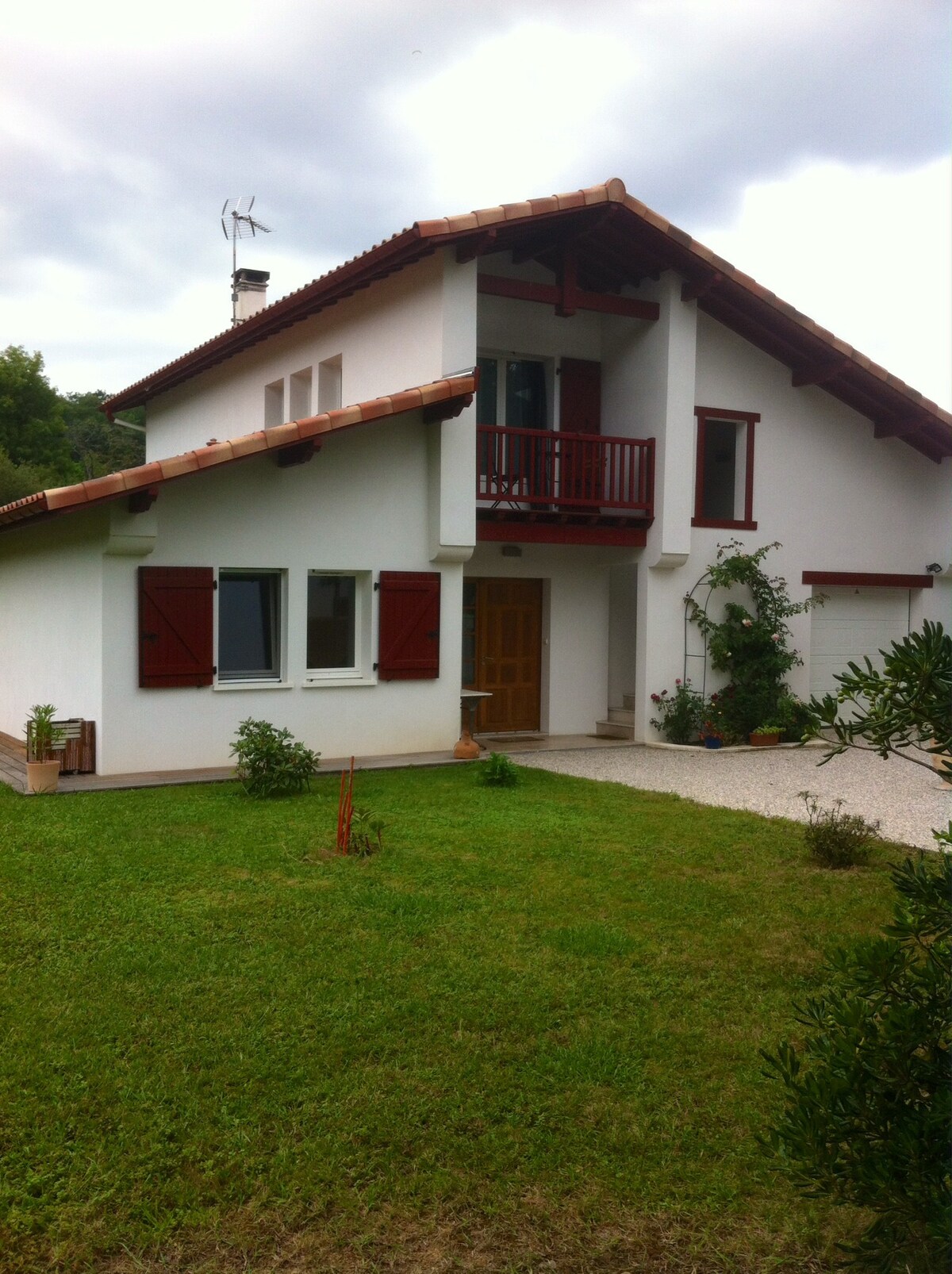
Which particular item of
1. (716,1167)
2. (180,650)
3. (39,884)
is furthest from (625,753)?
(716,1167)

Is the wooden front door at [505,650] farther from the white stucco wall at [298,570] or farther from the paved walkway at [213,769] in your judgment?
the white stucco wall at [298,570]

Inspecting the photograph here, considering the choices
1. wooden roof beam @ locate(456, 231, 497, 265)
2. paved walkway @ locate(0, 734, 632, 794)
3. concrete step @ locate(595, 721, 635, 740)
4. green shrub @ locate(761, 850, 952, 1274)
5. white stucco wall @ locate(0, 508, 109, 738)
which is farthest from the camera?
concrete step @ locate(595, 721, 635, 740)

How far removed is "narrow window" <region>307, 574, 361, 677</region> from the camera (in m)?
13.0

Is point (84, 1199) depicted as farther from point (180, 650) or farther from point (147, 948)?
point (180, 650)

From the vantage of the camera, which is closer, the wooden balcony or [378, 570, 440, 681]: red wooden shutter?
[378, 570, 440, 681]: red wooden shutter

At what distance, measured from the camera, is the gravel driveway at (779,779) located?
1066 centimetres

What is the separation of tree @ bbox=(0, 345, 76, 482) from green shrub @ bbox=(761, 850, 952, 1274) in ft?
157

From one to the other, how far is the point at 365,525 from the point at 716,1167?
9.94m

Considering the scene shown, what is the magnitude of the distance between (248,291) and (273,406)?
230 inches

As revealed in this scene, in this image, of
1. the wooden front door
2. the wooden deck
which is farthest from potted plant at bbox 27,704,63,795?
the wooden front door

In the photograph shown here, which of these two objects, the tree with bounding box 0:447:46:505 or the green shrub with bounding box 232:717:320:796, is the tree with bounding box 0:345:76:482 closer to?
the tree with bounding box 0:447:46:505

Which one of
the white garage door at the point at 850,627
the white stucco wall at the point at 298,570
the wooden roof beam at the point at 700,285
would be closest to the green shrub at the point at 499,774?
the white stucco wall at the point at 298,570

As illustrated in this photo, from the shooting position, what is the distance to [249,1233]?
349 centimetres

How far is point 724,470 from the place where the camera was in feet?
54.3
